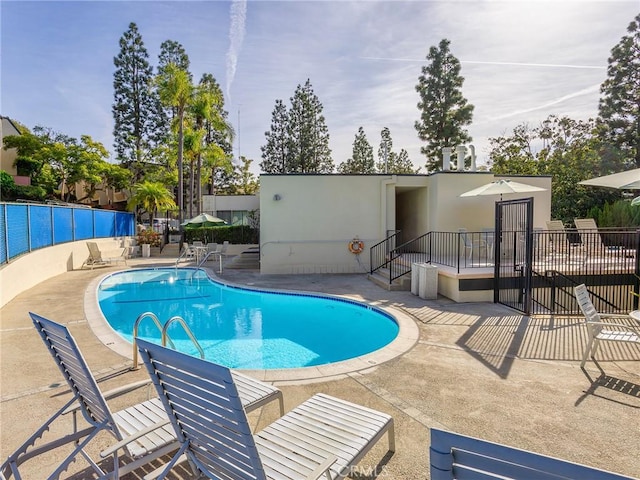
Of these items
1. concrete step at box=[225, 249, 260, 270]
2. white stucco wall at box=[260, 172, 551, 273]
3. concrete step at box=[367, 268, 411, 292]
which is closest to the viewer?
concrete step at box=[367, 268, 411, 292]

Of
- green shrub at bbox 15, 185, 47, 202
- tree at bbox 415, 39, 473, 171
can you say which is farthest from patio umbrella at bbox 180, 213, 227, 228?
tree at bbox 415, 39, 473, 171

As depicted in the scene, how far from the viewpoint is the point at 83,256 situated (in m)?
15.3

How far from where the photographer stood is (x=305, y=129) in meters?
32.3

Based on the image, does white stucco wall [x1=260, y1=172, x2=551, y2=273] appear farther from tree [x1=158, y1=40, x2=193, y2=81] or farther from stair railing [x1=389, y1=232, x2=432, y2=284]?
tree [x1=158, y1=40, x2=193, y2=81]

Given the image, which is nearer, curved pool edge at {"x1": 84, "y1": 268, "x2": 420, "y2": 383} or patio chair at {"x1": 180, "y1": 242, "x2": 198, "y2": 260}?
curved pool edge at {"x1": 84, "y1": 268, "x2": 420, "y2": 383}

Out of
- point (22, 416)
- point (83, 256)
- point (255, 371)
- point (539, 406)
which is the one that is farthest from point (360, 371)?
point (83, 256)

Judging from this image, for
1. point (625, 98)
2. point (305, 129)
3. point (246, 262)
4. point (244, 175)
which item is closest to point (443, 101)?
point (625, 98)

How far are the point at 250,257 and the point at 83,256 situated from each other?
7.19 m

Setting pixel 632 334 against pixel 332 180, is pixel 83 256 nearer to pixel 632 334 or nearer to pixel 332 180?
pixel 332 180

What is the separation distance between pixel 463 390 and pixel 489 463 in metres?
2.92

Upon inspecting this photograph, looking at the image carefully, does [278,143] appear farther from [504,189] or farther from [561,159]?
[504,189]

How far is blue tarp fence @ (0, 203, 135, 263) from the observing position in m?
8.97

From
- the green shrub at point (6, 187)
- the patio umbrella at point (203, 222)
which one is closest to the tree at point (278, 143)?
the patio umbrella at point (203, 222)

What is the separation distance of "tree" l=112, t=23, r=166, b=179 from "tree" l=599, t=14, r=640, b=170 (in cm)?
3450
